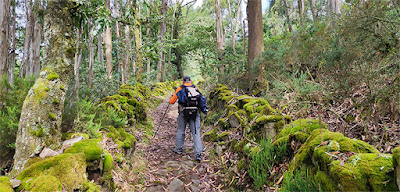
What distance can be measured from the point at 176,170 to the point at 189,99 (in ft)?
5.69

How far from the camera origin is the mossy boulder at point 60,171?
224 centimetres

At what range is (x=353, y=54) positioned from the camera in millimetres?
4195

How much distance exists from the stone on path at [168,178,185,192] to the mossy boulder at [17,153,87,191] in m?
1.64

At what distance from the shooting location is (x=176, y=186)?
3.80 meters

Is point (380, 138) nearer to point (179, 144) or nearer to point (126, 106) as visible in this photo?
point (179, 144)

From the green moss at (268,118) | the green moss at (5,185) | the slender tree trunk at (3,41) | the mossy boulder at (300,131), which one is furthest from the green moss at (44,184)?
the slender tree trunk at (3,41)

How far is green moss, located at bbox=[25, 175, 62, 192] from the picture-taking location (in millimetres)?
2045

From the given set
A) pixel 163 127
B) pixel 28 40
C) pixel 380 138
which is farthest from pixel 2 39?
pixel 28 40

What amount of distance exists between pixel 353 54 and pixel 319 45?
4.68 ft

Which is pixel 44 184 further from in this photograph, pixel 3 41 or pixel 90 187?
pixel 3 41

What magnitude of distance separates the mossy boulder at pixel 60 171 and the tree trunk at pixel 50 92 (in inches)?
24.9

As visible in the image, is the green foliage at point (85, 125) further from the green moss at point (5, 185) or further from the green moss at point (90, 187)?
the green moss at point (5, 185)

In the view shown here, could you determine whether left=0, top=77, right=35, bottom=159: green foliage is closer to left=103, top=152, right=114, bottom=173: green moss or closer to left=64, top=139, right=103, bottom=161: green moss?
left=64, top=139, right=103, bottom=161: green moss

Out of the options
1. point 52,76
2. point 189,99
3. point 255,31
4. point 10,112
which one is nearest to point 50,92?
point 52,76
